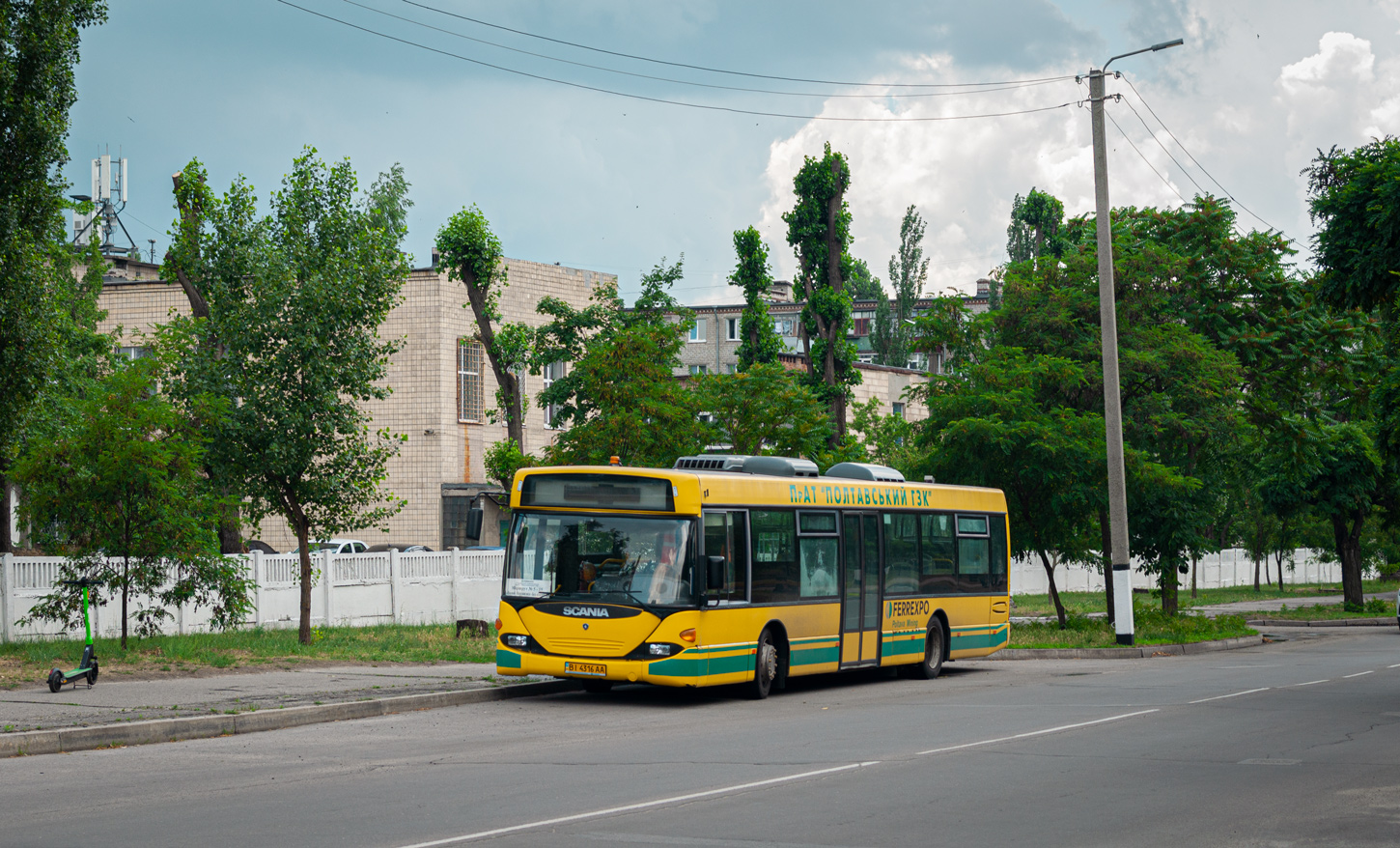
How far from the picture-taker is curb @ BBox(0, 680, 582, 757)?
1205cm

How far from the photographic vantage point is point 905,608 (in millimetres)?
20516

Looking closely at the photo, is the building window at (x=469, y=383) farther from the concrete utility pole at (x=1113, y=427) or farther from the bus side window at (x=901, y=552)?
the bus side window at (x=901, y=552)

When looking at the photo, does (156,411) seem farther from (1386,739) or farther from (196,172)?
(1386,739)

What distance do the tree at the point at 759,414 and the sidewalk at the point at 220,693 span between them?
11.6 m

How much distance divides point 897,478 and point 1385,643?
1583cm

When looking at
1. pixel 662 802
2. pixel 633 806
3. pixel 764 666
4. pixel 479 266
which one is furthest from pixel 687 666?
pixel 479 266

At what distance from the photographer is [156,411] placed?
2016 centimetres

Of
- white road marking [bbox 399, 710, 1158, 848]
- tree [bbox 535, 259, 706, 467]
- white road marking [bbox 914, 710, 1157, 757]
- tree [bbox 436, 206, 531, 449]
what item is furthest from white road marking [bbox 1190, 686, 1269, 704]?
tree [bbox 436, 206, 531, 449]

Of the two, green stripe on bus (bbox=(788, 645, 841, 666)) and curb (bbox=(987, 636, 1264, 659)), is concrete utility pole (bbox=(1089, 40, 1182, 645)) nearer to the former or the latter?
curb (bbox=(987, 636, 1264, 659))

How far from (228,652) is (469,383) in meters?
28.4

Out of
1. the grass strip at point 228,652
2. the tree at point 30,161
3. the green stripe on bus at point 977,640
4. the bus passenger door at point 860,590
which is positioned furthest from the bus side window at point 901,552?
the tree at point 30,161

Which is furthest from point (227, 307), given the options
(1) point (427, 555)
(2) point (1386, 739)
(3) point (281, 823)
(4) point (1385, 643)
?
(4) point (1385, 643)

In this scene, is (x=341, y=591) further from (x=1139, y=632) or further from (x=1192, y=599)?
(x=1192, y=599)

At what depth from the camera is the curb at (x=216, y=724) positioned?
1205cm
